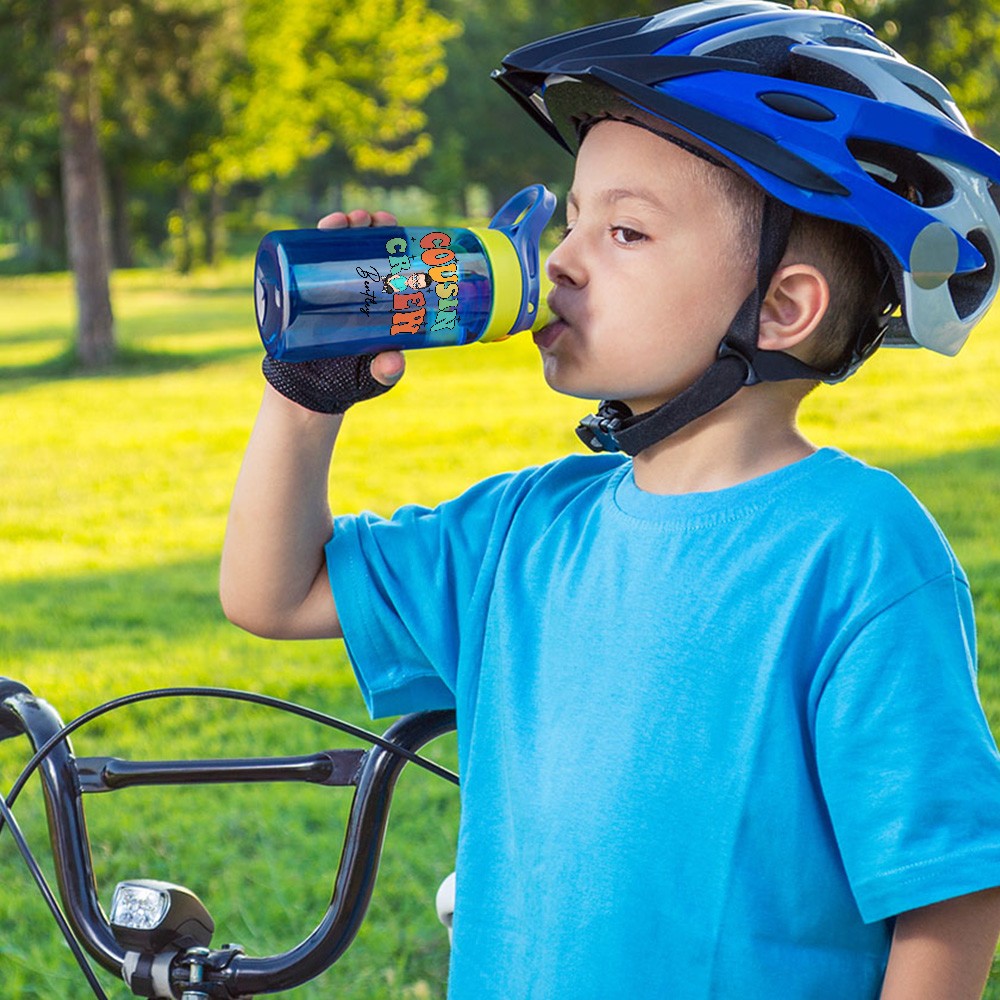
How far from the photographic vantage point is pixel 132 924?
5.75 feet

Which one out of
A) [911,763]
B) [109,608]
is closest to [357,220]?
[911,763]

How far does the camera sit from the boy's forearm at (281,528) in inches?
75.2

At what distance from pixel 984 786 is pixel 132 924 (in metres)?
0.98

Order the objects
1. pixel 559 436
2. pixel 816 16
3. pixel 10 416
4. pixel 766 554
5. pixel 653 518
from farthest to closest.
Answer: pixel 10 416, pixel 559 436, pixel 816 16, pixel 653 518, pixel 766 554

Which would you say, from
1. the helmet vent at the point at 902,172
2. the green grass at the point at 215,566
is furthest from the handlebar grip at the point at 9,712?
the green grass at the point at 215,566

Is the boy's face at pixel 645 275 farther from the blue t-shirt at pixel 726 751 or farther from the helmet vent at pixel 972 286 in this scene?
the helmet vent at pixel 972 286

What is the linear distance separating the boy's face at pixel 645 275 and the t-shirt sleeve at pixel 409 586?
28 centimetres

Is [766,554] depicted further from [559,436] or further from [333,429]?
[559,436]

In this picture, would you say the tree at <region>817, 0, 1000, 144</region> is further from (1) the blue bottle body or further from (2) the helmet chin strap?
(1) the blue bottle body

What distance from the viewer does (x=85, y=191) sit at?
17875 millimetres

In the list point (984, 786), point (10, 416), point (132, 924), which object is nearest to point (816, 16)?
point (984, 786)

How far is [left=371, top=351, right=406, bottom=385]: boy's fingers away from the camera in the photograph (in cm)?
176

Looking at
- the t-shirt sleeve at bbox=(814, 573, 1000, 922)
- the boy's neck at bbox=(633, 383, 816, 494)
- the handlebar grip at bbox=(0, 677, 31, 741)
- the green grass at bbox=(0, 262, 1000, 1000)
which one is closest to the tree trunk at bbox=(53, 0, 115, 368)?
the green grass at bbox=(0, 262, 1000, 1000)

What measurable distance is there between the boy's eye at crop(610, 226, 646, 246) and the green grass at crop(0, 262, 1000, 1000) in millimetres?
2311
